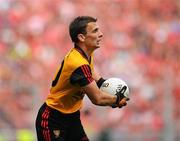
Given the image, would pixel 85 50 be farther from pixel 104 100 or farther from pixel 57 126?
pixel 57 126

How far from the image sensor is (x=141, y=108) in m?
11.9

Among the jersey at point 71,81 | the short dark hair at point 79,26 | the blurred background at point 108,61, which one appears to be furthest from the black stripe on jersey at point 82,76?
the blurred background at point 108,61

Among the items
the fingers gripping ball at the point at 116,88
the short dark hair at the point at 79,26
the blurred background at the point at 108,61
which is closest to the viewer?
the short dark hair at the point at 79,26

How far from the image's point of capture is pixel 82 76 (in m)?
6.29

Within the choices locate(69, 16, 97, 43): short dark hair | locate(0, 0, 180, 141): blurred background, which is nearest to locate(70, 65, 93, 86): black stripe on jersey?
locate(69, 16, 97, 43): short dark hair

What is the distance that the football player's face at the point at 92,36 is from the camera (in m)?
6.48

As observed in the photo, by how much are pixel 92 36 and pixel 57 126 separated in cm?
98

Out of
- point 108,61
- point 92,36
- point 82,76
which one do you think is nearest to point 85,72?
point 82,76

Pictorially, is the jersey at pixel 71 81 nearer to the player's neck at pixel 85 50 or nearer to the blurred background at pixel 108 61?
the player's neck at pixel 85 50

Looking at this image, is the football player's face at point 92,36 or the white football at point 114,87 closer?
the football player's face at point 92,36

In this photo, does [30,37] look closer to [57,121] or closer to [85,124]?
[85,124]

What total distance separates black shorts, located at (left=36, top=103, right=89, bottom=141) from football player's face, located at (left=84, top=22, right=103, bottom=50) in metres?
0.72

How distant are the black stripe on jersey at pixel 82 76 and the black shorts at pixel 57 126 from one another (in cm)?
43

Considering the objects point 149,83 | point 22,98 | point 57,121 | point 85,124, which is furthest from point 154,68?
point 57,121
